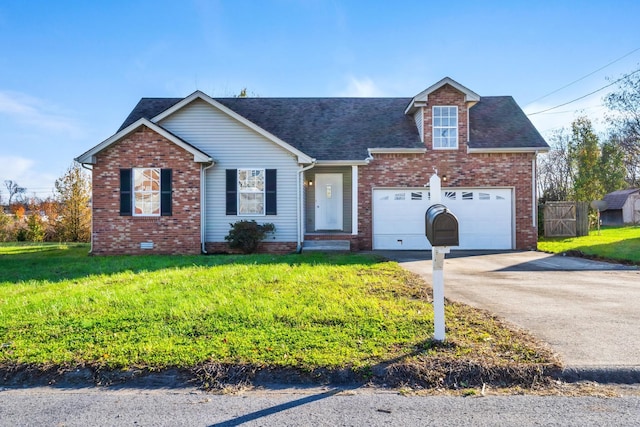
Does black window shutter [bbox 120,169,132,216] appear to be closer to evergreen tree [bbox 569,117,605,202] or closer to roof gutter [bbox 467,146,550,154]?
roof gutter [bbox 467,146,550,154]

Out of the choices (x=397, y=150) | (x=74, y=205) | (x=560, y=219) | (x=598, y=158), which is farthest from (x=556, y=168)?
(x=74, y=205)

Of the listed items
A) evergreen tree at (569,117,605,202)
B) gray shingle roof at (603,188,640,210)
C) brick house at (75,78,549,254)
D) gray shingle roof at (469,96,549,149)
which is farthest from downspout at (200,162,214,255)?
gray shingle roof at (603,188,640,210)

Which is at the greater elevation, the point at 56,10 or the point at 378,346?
the point at 56,10

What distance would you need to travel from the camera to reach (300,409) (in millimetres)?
2896

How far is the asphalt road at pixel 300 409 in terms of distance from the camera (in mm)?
2727

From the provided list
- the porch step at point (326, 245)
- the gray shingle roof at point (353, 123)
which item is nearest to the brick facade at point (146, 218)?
the gray shingle roof at point (353, 123)

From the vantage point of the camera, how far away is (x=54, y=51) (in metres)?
13.3

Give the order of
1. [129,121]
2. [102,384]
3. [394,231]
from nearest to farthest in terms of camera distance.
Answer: [102,384] < [394,231] < [129,121]

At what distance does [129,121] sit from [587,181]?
29.7 meters

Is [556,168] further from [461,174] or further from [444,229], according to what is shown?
[444,229]

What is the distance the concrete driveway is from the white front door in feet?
15.4

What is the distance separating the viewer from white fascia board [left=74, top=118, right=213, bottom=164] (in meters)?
12.5

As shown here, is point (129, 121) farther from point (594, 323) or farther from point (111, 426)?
point (594, 323)

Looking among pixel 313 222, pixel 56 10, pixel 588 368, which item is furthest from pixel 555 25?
pixel 56 10
